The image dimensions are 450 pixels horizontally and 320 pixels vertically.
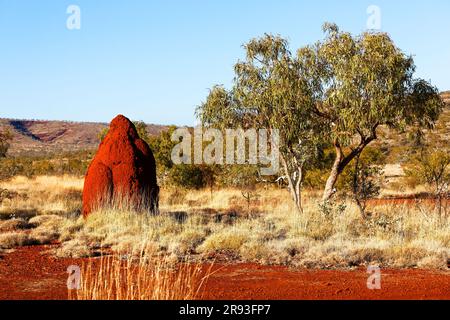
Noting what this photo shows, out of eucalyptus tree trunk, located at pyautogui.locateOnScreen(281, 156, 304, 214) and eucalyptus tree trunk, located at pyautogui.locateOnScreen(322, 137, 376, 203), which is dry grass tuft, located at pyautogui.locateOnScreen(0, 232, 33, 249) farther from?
eucalyptus tree trunk, located at pyautogui.locateOnScreen(322, 137, 376, 203)

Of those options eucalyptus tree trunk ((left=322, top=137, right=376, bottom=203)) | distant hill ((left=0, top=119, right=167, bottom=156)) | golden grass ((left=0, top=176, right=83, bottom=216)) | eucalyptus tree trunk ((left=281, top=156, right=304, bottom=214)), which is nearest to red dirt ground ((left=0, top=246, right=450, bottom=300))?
eucalyptus tree trunk ((left=281, top=156, right=304, bottom=214))

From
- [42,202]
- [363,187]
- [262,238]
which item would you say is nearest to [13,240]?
[262,238]

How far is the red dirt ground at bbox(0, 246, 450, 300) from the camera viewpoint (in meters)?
6.56

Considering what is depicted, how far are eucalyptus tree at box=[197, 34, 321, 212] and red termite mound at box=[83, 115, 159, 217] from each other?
88.6 inches

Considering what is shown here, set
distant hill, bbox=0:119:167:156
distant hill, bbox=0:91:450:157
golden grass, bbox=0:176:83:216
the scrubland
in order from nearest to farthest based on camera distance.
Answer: the scrubland < golden grass, bbox=0:176:83:216 < distant hill, bbox=0:91:450:157 < distant hill, bbox=0:119:167:156

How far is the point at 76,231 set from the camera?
12.1 metres

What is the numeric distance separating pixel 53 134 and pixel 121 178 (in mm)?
112704

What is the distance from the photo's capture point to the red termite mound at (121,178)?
42.8 ft

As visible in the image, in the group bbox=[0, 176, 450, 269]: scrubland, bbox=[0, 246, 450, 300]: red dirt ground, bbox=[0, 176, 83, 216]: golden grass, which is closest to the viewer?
bbox=[0, 246, 450, 300]: red dirt ground

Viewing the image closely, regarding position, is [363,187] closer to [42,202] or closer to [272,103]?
[272,103]

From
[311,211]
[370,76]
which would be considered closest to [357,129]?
[370,76]

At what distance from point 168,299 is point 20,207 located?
12.4m

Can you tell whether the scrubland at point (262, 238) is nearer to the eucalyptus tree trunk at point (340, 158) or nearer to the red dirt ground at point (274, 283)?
the red dirt ground at point (274, 283)
